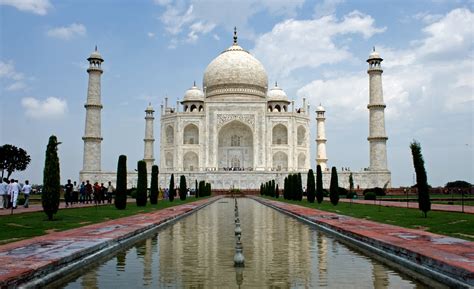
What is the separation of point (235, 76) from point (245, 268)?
113 feet

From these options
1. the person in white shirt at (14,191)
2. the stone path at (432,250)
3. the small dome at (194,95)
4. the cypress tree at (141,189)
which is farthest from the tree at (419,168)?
the small dome at (194,95)

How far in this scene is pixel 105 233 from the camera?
609 cm

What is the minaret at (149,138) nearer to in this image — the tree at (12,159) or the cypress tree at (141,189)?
the tree at (12,159)

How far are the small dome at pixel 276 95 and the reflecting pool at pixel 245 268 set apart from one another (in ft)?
112

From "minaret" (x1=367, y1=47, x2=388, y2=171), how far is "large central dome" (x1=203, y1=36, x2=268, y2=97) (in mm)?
10152

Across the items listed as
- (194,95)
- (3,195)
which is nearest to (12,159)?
(194,95)

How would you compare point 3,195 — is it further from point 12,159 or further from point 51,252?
point 12,159

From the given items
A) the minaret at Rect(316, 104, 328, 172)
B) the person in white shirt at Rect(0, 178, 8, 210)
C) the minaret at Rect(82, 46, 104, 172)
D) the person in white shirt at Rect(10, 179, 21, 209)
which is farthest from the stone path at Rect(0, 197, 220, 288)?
the minaret at Rect(316, 104, 328, 172)

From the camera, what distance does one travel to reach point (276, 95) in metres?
40.2

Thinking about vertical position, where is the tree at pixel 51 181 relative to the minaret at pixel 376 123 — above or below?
below

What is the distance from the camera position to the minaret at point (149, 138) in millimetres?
36188

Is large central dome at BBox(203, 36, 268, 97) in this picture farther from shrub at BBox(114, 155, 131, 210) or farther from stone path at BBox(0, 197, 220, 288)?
stone path at BBox(0, 197, 220, 288)

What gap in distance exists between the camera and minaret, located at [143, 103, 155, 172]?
3619 cm

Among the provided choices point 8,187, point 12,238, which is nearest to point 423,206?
point 12,238
